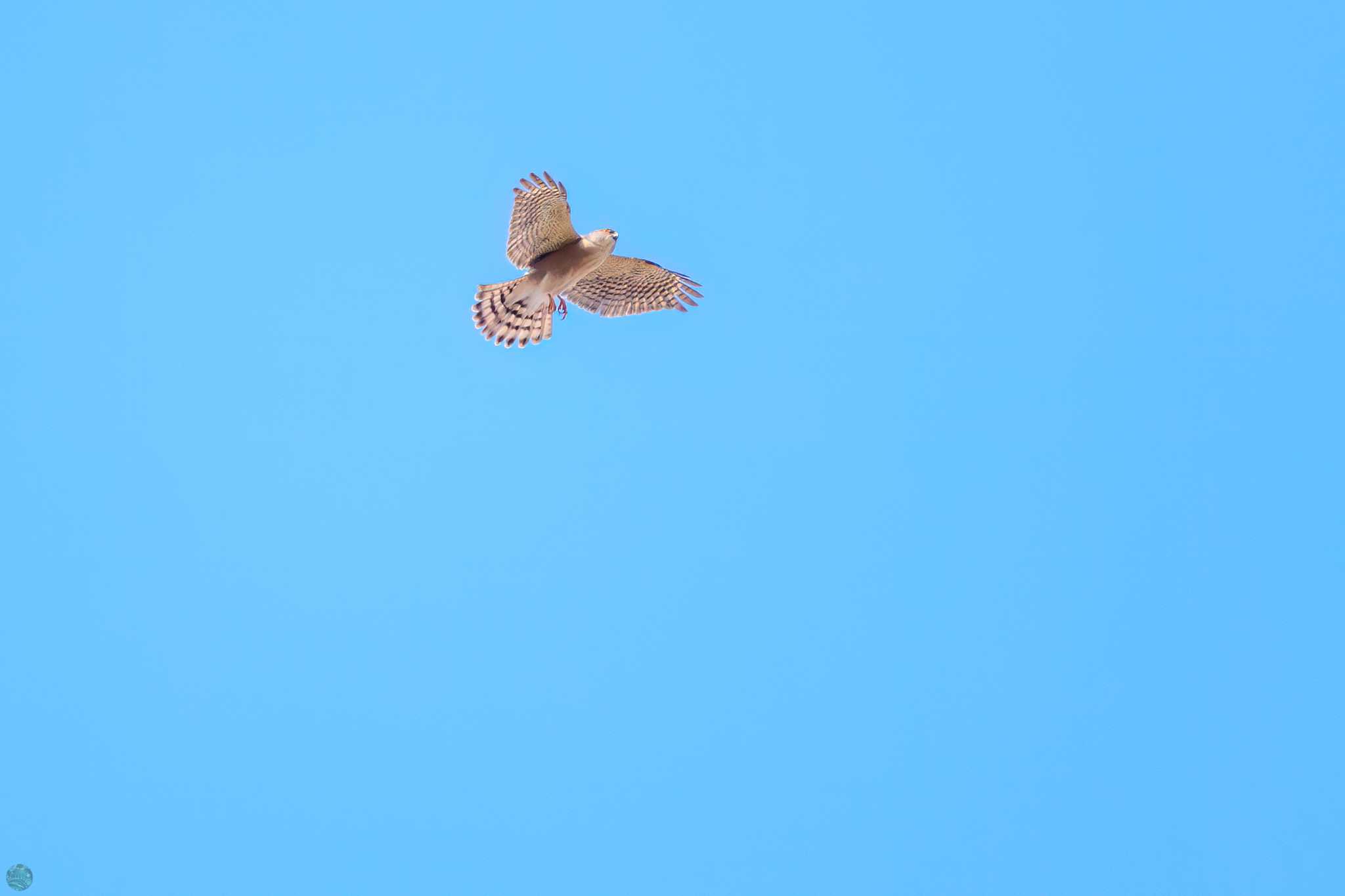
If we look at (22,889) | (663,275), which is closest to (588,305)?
(663,275)

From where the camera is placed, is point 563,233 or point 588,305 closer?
point 563,233

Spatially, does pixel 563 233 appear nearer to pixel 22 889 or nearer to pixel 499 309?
pixel 499 309

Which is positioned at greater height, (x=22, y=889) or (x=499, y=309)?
(x=499, y=309)

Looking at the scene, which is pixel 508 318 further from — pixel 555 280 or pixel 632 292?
pixel 632 292

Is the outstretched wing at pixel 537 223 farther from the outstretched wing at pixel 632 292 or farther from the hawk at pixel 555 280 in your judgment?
the outstretched wing at pixel 632 292

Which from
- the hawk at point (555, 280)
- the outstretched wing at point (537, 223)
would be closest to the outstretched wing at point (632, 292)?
the hawk at point (555, 280)

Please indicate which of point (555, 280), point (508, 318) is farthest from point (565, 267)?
point (508, 318)

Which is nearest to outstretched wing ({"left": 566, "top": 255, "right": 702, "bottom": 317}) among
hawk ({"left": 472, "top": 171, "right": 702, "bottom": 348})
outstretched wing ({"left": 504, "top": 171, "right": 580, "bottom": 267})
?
hawk ({"left": 472, "top": 171, "right": 702, "bottom": 348})
